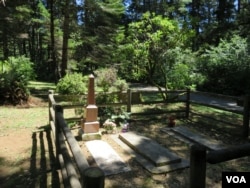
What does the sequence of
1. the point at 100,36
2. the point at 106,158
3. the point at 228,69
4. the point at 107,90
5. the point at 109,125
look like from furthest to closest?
the point at 100,36
the point at 228,69
the point at 107,90
the point at 109,125
the point at 106,158

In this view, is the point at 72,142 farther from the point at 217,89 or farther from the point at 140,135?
the point at 217,89

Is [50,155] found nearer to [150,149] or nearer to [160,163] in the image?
[150,149]

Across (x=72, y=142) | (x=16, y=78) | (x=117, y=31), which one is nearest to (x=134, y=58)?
(x=16, y=78)

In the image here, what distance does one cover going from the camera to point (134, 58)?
9.30 metres

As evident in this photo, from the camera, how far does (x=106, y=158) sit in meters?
4.71

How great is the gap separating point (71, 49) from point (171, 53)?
10556mm

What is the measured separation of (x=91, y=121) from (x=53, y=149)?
1.14m

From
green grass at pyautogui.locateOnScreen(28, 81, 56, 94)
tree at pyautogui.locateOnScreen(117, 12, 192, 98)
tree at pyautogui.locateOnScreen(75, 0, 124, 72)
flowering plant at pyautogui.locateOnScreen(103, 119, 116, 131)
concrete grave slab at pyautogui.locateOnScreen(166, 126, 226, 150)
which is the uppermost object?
tree at pyautogui.locateOnScreen(75, 0, 124, 72)

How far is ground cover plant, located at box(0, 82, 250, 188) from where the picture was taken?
3.94 meters

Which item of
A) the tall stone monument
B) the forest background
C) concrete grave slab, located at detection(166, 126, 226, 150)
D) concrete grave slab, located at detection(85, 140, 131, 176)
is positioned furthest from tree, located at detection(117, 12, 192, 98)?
concrete grave slab, located at detection(85, 140, 131, 176)

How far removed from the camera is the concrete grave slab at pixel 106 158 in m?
4.27

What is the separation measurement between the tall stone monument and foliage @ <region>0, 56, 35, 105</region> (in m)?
4.91

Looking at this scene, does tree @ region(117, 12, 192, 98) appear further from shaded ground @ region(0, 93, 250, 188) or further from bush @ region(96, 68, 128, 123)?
shaded ground @ region(0, 93, 250, 188)

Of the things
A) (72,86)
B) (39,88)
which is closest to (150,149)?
(72,86)
